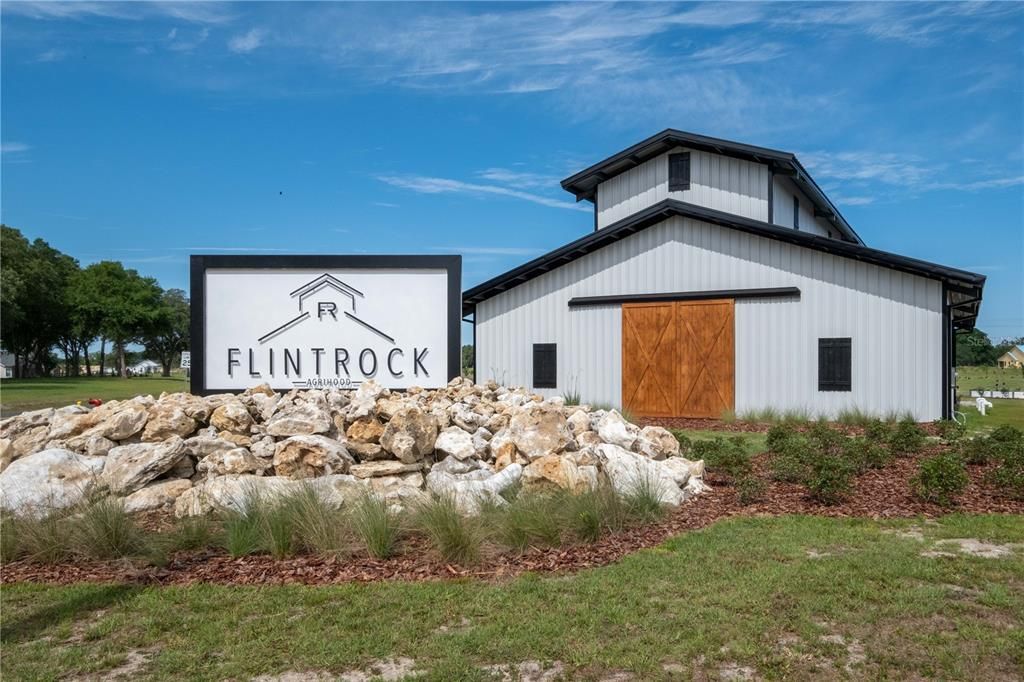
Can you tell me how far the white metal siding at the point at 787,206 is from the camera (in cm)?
2414

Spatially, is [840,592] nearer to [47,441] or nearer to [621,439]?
[621,439]

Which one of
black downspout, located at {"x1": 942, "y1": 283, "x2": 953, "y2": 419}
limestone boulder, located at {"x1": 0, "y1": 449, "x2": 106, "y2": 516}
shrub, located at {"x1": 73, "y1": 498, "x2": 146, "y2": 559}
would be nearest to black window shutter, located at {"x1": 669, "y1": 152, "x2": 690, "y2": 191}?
black downspout, located at {"x1": 942, "y1": 283, "x2": 953, "y2": 419}

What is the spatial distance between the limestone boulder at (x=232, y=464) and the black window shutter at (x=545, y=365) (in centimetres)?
1408

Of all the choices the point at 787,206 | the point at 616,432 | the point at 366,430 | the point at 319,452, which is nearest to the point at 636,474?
the point at 616,432

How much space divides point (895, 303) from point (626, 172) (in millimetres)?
10127

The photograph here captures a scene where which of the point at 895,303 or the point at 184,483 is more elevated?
the point at 895,303

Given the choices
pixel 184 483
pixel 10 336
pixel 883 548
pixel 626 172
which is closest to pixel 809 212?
pixel 626 172

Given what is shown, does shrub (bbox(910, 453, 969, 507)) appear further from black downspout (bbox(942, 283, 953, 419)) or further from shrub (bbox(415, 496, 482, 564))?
black downspout (bbox(942, 283, 953, 419))

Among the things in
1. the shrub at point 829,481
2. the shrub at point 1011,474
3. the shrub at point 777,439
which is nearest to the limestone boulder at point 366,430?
the shrub at point 829,481

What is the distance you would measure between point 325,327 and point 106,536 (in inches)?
286

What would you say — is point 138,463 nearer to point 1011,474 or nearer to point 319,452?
point 319,452

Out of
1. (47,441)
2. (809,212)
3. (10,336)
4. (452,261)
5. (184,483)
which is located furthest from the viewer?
(10,336)

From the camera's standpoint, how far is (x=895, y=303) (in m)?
18.5

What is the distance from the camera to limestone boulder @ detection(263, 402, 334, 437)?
988 centimetres
